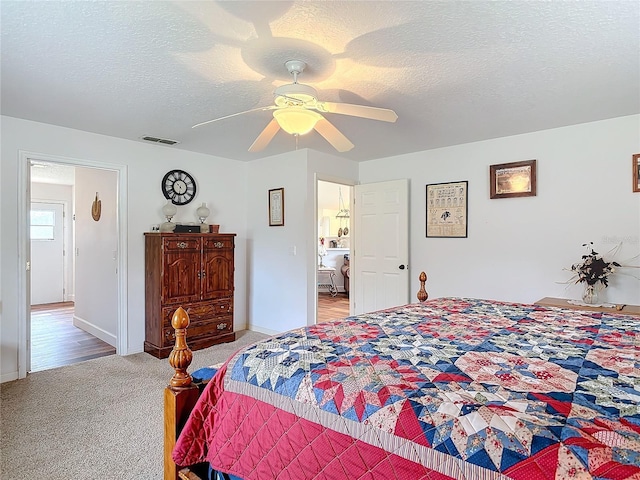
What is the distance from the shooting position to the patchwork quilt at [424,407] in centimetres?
85

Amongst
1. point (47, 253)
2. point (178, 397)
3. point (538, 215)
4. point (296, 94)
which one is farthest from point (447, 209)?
point (47, 253)

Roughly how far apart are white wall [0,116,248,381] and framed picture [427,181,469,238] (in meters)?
2.44

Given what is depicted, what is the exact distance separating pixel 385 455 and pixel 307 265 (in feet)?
11.3

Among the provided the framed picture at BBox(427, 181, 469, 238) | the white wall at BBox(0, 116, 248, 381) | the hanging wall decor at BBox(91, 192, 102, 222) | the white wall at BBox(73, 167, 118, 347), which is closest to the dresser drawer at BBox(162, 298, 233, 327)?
the white wall at BBox(0, 116, 248, 381)

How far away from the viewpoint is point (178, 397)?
150cm

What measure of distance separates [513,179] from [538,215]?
1.42 ft

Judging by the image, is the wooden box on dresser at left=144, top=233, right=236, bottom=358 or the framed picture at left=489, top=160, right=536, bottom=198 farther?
the wooden box on dresser at left=144, top=233, right=236, bottom=358

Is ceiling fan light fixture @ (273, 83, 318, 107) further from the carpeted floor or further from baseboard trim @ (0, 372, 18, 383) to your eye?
baseboard trim @ (0, 372, 18, 383)

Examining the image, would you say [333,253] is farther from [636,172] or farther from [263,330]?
[636,172]

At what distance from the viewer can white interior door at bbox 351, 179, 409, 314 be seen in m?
4.59

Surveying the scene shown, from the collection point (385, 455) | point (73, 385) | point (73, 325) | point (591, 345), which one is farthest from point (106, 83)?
point (73, 325)

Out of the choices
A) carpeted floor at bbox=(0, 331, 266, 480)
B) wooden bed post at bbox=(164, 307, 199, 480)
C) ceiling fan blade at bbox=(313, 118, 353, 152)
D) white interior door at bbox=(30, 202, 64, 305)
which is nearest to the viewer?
wooden bed post at bbox=(164, 307, 199, 480)

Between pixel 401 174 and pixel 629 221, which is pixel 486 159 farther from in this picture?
pixel 629 221

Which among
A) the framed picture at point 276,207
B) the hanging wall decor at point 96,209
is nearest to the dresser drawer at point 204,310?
the framed picture at point 276,207
